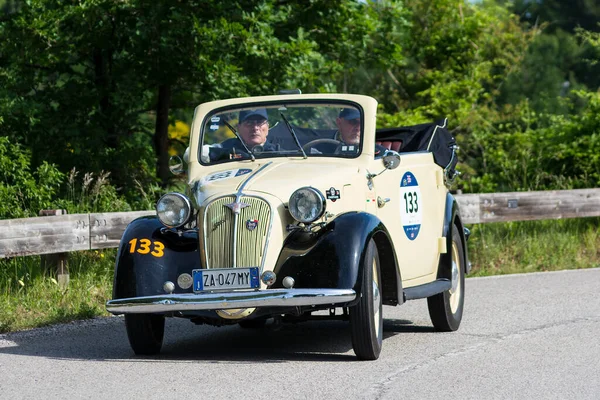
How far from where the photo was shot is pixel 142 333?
25.0ft

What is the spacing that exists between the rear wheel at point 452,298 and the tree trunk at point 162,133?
27.3 ft

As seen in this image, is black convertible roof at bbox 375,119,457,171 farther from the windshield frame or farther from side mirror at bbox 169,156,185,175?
side mirror at bbox 169,156,185,175

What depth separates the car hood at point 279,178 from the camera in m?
7.45

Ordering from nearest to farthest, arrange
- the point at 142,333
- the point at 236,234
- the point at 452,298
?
the point at 236,234 → the point at 142,333 → the point at 452,298

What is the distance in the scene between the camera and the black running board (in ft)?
26.8

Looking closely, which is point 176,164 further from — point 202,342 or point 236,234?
point 236,234

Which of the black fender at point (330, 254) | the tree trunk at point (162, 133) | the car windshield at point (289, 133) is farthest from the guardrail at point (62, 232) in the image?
the tree trunk at point (162, 133)

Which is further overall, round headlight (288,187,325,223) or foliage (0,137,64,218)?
foliage (0,137,64,218)

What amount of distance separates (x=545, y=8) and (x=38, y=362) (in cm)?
4586

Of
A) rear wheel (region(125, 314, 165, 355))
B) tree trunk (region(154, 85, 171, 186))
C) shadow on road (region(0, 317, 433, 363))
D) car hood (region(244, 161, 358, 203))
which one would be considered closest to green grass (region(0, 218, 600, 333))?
shadow on road (region(0, 317, 433, 363))

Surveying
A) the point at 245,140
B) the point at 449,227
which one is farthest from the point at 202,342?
the point at 449,227

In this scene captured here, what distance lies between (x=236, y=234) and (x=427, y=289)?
1989 mm

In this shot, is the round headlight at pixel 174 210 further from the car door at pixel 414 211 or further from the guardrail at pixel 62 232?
the guardrail at pixel 62 232

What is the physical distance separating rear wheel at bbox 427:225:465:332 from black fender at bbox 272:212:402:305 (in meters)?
1.74
